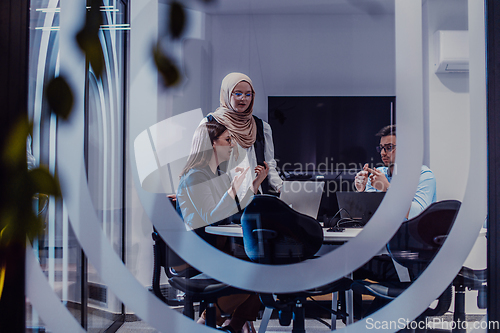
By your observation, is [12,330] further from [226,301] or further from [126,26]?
[126,26]

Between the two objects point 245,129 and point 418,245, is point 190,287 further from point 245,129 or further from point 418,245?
point 418,245

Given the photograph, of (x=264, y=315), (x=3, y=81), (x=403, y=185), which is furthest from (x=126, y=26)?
(x=264, y=315)

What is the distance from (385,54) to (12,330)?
2397 mm

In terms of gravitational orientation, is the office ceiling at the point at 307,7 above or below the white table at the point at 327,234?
above

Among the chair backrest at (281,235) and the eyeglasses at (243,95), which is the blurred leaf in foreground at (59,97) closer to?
the chair backrest at (281,235)

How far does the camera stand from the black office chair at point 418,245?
4.72ft

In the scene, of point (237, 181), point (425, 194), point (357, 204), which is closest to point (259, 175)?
point (237, 181)

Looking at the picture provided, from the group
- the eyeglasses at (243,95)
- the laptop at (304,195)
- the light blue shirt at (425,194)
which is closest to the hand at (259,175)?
the laptop at (304,195)

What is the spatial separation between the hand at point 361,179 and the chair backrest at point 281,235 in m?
0.50

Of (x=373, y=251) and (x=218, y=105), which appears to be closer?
(x=373, y=251)

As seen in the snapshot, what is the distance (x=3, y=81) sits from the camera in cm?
120

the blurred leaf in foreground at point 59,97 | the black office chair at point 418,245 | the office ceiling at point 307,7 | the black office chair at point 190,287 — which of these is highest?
the office ceiling at point 307,7

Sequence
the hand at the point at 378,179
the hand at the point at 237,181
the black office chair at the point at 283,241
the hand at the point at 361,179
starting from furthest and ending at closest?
the hand at the point at 361,179 → the hand at the point at 237,181 → the hand at the point at 378,179 → the black office chair at the point at 283,241

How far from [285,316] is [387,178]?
961 mm
